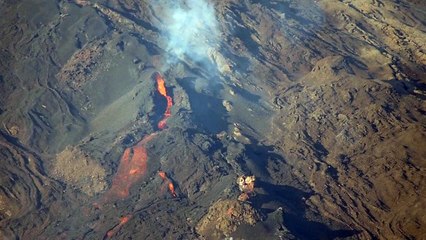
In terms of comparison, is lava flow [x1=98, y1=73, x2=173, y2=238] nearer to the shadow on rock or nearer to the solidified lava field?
the solidified lava field

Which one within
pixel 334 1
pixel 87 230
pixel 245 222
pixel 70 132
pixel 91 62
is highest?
pixel 91 62

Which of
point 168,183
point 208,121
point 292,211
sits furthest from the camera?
point 208,121

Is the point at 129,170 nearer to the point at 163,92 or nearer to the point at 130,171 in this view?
the point at 130,171

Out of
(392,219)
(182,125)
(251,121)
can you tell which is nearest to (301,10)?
(251,121)

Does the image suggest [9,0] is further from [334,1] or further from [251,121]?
[334,1]

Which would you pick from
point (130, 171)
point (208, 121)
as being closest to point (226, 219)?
point (130, 171)

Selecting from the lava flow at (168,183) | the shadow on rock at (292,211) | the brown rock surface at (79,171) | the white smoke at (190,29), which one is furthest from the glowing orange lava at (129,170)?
the white smoke at (190,29)

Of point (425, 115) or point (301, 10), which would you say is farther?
point (301, 10)
